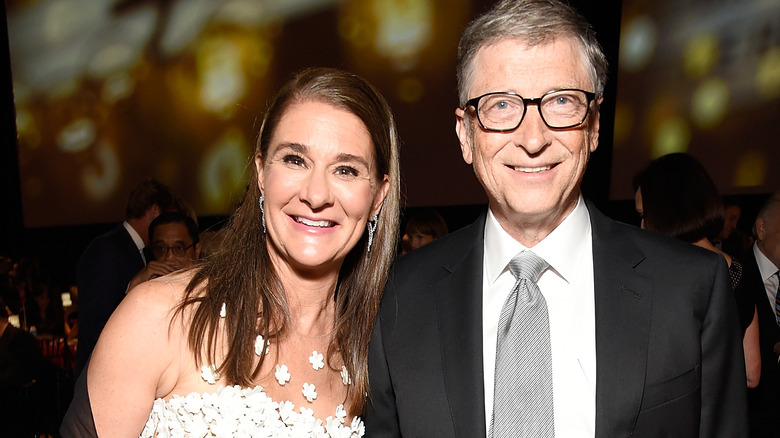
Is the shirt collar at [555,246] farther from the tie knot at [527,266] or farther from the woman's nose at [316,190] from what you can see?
the woman's nose at [316,190]

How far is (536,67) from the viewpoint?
154 cm

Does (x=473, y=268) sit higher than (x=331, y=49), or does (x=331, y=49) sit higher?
(x=331, y=49)

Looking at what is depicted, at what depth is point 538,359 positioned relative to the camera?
1490mm

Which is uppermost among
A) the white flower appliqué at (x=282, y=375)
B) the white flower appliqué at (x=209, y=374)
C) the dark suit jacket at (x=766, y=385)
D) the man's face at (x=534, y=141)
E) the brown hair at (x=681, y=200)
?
the man's face at (x=534, y=141)

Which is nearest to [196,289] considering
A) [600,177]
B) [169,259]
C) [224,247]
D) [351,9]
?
[224,247]

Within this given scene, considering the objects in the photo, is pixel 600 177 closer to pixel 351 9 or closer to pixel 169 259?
pixel 351 9

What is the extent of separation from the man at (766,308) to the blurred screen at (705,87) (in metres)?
3.75

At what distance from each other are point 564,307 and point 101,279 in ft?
9.41

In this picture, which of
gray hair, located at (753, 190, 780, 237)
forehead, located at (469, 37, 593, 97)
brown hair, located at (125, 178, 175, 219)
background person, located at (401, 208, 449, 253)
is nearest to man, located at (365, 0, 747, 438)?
forehead, located at (469, 37, 593, 97)

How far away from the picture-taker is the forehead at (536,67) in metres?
1.53

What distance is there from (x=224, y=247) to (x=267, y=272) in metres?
0.14

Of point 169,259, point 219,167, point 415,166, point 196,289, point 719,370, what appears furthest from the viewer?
point 415,166

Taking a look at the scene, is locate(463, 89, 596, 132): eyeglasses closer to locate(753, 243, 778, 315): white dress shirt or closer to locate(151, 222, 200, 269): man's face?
locate(753, 243, 778, 315): white dress shirt

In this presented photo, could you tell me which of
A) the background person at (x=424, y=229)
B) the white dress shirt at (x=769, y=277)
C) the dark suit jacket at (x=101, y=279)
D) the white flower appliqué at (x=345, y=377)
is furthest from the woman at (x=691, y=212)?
the dark suit jacket at (x=101, y=279)
